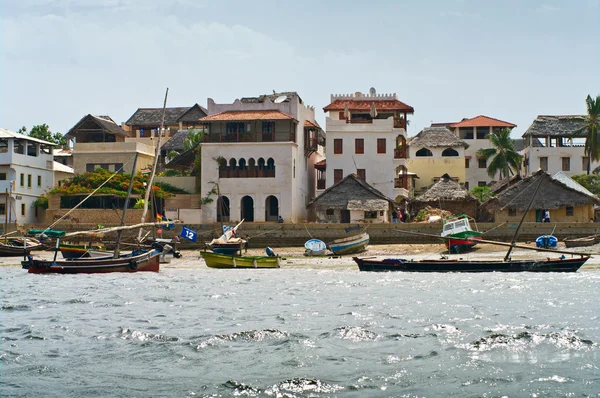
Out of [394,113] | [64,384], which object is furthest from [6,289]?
[394,113]

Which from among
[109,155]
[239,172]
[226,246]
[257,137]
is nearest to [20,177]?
[109,155]

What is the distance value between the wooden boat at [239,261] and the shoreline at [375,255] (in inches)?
56.9

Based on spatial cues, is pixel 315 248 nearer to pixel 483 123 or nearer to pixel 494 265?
pixel 494 265

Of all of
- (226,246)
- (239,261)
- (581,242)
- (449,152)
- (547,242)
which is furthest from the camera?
(449,152)

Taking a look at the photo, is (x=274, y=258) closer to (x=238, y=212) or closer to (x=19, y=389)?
(x=238, y=212)

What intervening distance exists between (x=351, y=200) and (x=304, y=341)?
41694 millimetres

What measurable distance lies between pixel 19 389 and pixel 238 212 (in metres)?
48.5

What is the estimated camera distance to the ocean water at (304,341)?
1544 cm

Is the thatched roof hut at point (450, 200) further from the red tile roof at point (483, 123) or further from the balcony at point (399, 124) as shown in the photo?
the red tile roof at point (483, 123)

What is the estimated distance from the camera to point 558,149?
261ft

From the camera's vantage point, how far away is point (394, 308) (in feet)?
86.1

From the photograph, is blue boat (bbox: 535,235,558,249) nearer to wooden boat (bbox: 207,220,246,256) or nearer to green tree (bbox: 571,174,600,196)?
wooden boat (bbox: 207,220,246,256)

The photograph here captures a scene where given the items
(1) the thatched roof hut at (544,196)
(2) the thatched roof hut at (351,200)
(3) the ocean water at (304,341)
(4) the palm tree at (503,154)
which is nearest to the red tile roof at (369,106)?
(2) the thatched roof hut at (351,200)

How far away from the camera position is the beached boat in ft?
171
